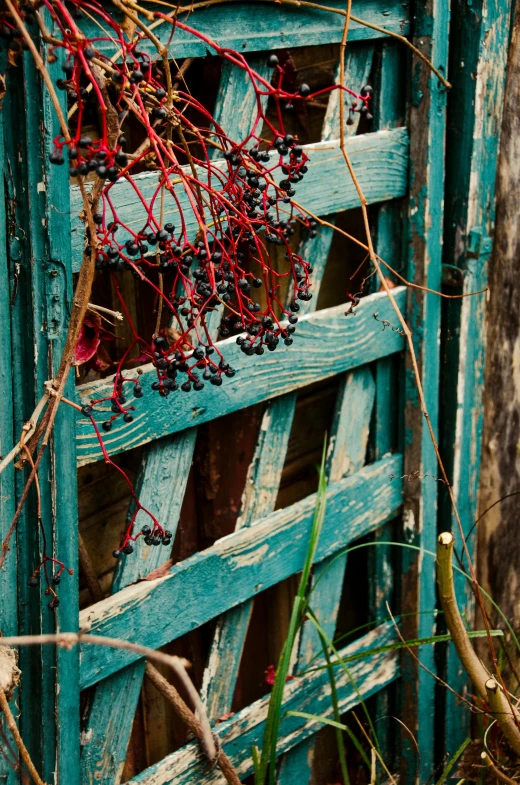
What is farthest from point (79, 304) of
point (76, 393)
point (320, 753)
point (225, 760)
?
point (320, 753)

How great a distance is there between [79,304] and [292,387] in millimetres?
755

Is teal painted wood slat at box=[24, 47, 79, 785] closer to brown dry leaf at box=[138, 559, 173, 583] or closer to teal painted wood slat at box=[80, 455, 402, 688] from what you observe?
teal painted wood slat at box=[80, 455, 402, 688]

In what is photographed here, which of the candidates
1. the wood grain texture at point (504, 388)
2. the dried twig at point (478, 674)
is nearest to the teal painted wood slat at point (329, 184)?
the wood grain texture at point (504, 388)

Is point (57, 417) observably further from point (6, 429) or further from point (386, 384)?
point (386, 384)

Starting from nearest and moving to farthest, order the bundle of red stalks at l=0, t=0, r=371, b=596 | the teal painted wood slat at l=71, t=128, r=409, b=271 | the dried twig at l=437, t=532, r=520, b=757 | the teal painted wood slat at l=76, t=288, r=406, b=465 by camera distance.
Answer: the bundle of red stalks at l=0, t=0, r=371, b=596 → the teal painted wood slat at l=71, t=128, r=409, b=271 → the teal painted wood slat at l=76, t=288, r=406, b=465 → the dried twig at l=437, t=532, r=520, b=757

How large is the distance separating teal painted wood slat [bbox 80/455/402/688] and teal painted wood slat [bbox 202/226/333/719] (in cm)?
6

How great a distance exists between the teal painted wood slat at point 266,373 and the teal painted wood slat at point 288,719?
0.70 meters

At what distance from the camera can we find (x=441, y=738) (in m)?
2.63

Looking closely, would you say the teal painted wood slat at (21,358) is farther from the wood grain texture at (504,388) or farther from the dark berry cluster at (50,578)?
the wood grain texture at (504,388)

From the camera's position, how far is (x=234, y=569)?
6.46 feet

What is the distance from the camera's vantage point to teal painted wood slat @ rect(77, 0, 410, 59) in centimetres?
159

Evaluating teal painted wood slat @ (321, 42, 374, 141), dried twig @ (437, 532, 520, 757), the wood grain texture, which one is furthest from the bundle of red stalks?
the wood grain texture

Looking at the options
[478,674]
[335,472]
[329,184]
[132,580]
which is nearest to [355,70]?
[329,184]

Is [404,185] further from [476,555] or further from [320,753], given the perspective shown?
[320,753]
